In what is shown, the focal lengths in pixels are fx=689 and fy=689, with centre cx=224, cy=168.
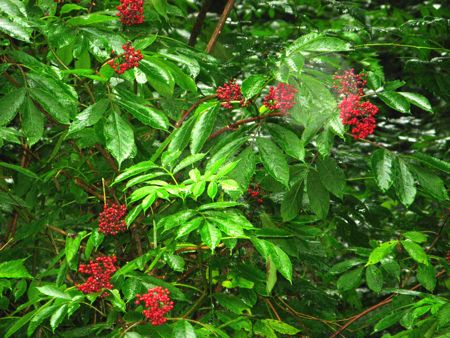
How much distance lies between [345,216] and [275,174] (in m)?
0.77

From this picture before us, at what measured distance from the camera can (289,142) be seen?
1541mm

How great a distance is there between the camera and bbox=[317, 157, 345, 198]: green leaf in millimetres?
1662

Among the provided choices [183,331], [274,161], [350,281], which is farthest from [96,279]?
[350,281]

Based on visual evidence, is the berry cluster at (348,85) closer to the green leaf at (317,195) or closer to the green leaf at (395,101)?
the green leaf at (395,101)

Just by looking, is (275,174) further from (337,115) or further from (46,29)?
(46,29)

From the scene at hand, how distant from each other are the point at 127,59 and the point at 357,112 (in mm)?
504

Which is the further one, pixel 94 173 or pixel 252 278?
pixel 94 173

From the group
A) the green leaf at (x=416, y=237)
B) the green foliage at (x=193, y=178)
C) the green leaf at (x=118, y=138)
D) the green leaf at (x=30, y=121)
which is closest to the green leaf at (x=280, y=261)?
the green foliage at (x=193, y=178)

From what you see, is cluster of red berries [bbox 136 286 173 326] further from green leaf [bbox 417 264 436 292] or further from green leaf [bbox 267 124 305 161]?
green leaf [bbox 417 264 436 292]

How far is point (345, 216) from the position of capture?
2197mm

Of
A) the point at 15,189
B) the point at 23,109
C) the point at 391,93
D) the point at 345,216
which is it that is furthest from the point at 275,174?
the point at 15,189

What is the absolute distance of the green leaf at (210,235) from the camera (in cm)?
126

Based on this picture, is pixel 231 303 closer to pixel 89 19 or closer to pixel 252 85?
pixel 252 85

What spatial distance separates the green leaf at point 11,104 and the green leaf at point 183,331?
0.58 metres
